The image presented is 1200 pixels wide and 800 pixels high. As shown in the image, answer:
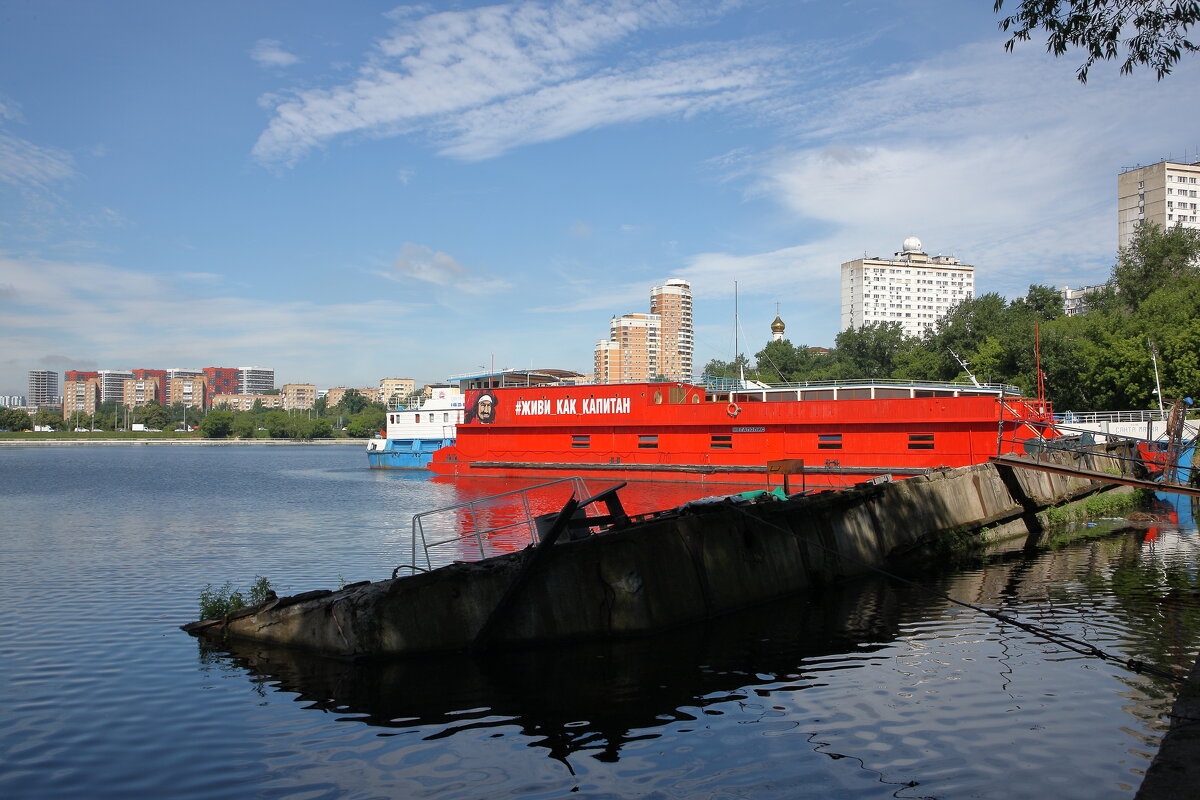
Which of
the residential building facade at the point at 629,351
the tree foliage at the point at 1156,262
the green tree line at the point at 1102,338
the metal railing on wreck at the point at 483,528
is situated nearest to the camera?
the metal railing on wreck at the point at 483,528

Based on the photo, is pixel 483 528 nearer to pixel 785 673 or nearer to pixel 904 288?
pixel 785 673

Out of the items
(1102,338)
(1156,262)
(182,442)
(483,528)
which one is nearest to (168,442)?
(182,442)

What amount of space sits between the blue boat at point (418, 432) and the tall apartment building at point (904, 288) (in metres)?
113

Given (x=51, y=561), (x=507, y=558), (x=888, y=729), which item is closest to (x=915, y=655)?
(x=888, y=729)

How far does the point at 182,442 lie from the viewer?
432 feet

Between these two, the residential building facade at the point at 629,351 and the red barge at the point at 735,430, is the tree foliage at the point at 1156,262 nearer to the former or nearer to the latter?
the red barge at the point at 735,430

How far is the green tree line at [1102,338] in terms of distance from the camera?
151ft

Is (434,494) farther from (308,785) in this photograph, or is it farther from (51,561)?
(308,785)

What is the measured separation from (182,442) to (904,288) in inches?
5207

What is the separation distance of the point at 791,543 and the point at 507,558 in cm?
573

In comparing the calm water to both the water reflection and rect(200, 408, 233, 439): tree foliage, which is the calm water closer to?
the water reflection

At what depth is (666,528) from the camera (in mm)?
12023

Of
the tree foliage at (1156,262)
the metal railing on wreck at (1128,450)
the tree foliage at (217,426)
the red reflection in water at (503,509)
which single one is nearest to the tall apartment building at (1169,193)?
the tree foliage at (1156,262)

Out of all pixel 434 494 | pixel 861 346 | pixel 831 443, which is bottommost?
pixel 434 494
